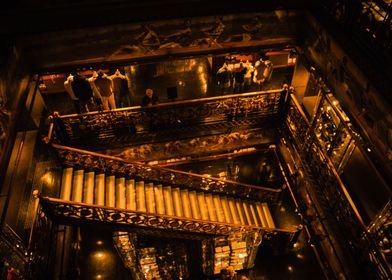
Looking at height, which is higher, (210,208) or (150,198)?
(150,198)

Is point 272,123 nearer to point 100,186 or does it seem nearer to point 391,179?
point 391,179

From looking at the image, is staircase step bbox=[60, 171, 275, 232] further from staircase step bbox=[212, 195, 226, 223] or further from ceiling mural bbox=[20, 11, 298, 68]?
ceiling mural bbox=[20, 11, 298, 68]

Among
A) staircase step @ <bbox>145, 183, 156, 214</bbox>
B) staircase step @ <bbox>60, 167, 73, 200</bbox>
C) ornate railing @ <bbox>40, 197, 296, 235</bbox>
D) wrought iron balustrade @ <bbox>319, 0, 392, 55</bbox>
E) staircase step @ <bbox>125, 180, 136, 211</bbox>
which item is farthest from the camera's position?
staircase step @ <bbox>145, 183, 156, 214</bbox>

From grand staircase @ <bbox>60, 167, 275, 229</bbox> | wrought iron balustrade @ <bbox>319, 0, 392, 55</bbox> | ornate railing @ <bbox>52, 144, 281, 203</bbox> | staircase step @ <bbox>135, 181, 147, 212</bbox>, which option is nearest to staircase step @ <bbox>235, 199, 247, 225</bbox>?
grand staircase @ <bbox>60, 167, 275, 229</bbox>

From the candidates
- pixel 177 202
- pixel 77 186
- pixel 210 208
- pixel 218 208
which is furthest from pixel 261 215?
pixel 77 186

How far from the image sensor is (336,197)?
6.60m

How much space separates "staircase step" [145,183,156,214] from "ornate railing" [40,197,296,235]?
2.35 ft

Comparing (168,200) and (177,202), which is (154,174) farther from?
(177,202)

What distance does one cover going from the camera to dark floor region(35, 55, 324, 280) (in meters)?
8.00

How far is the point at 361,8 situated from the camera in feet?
17.3

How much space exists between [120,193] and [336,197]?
4679 millimetres

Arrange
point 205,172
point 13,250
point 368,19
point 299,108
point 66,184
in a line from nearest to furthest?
1. point 368,19
2. point 13,250
3. point 66,184
4. point 299,108
5. point 205,172

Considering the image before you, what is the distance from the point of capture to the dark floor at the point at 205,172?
8000 millimetres

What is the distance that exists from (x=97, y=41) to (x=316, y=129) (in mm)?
5085
